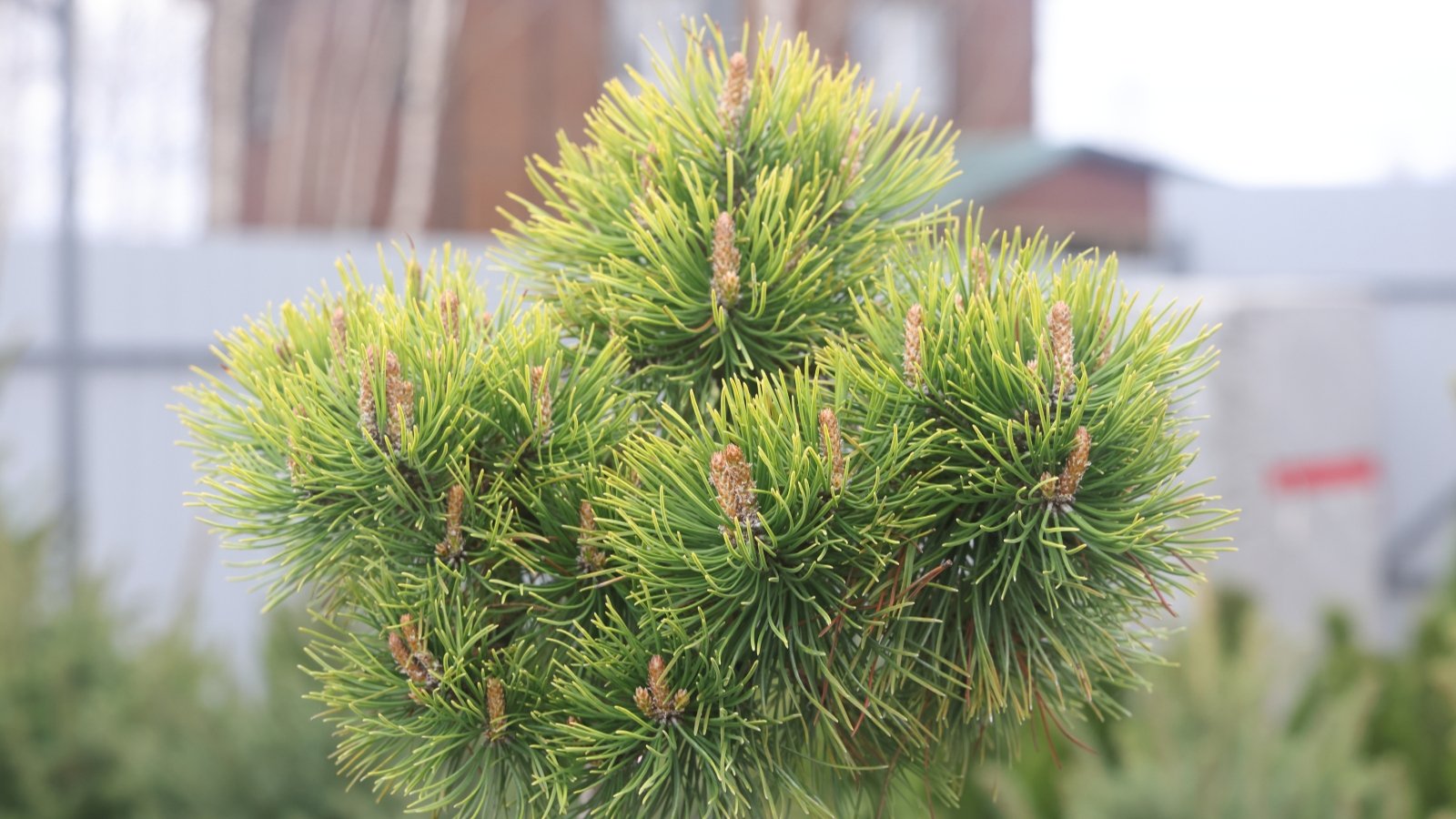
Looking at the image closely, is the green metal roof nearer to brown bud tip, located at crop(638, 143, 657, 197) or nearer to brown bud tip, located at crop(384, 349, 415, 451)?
brown bud tip, located at crop(638, 143, 657, 197)

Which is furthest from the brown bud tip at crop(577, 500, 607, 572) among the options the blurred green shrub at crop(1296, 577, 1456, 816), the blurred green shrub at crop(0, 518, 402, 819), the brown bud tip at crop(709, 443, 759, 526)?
the blurred green shrub at crop(1296, 577, 1456, 816)

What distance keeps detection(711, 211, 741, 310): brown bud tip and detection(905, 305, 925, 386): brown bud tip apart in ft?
0.42

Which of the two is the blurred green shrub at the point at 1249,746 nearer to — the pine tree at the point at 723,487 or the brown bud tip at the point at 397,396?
the pine tree at the point at 723,487

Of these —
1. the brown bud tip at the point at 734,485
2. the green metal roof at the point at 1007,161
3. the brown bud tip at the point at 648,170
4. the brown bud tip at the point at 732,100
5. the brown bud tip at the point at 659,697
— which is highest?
the green metal roof at the point at 1007,161

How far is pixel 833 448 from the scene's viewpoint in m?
0.71

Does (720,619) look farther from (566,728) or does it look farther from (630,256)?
(630,256)

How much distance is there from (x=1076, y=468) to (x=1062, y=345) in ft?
0.23

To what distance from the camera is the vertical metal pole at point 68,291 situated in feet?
14.6

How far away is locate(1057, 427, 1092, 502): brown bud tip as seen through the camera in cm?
69

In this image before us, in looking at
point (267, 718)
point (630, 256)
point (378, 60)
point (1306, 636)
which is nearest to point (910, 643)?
point (630, 256)

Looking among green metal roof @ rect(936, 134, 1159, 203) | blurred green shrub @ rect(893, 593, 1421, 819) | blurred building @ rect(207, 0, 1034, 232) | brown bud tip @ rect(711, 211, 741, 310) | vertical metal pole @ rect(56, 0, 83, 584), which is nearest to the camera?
brown bud tip @ rect(711, 211, 741, 310)

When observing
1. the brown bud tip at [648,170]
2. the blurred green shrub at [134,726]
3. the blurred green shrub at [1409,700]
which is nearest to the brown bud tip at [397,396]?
the brown bud tip at [648,170]

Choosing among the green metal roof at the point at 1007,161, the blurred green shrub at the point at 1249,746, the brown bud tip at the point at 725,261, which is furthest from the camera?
the green metal roof at the point at 1007,161

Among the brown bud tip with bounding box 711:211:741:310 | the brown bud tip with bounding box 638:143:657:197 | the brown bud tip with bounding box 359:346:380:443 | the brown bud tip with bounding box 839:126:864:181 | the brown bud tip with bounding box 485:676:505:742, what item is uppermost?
the brown bud tip with bounding box 839:126:864:181
